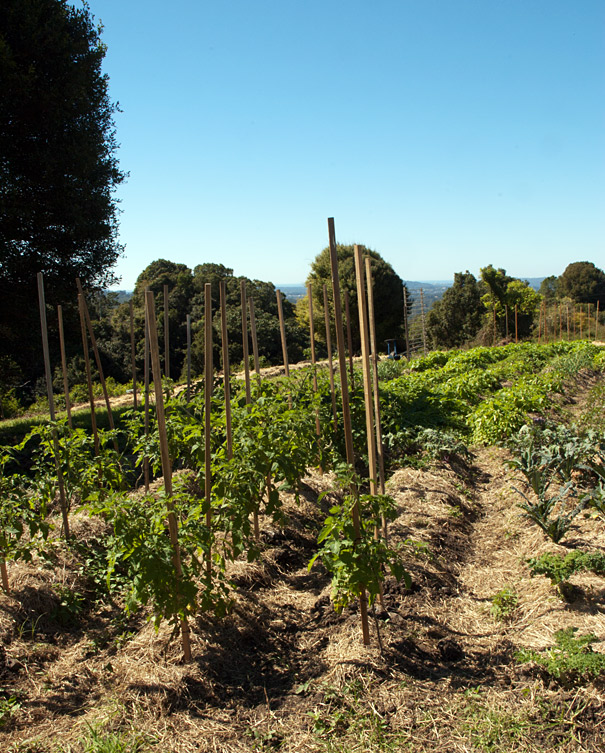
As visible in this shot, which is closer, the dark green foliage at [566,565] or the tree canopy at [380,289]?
the dark green foliage at [566,565]

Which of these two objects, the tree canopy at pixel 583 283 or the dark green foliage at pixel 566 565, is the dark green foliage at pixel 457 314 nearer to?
the tree canopy at pixel 583 283

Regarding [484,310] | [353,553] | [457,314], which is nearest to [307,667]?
[353,553]

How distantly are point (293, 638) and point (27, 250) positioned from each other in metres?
8.38

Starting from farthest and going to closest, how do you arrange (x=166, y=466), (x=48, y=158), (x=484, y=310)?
(x=484, y=310)
(x=48, y=158)
(x=166, y=466)

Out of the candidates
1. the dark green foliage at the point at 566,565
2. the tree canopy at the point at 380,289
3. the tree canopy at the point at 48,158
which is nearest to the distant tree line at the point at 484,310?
the tree canopy at the point at 380,289

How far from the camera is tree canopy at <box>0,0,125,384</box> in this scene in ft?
25.9

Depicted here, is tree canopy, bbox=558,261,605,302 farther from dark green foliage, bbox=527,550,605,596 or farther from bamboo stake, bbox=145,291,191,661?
bamboo stake, bbox=145,291,191,661

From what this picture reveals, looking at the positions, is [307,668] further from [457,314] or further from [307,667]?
[457,314]

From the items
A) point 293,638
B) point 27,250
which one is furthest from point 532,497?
point 27,250

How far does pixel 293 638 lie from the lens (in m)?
2.99

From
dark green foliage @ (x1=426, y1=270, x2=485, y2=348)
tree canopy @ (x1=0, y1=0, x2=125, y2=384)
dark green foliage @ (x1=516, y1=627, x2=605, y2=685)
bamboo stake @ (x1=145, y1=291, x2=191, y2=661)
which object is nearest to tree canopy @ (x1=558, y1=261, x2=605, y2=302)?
dark green foliage @ (x1=426, y1=270, x2=485, y2=348)

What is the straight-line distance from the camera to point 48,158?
8.36 metres

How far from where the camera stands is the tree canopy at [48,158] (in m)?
7.91

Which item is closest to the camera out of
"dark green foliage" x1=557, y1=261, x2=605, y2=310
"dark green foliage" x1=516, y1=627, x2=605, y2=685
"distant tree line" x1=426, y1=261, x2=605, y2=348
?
"dark green foliage" x1=516, y1=627, x2=605, y2=685
